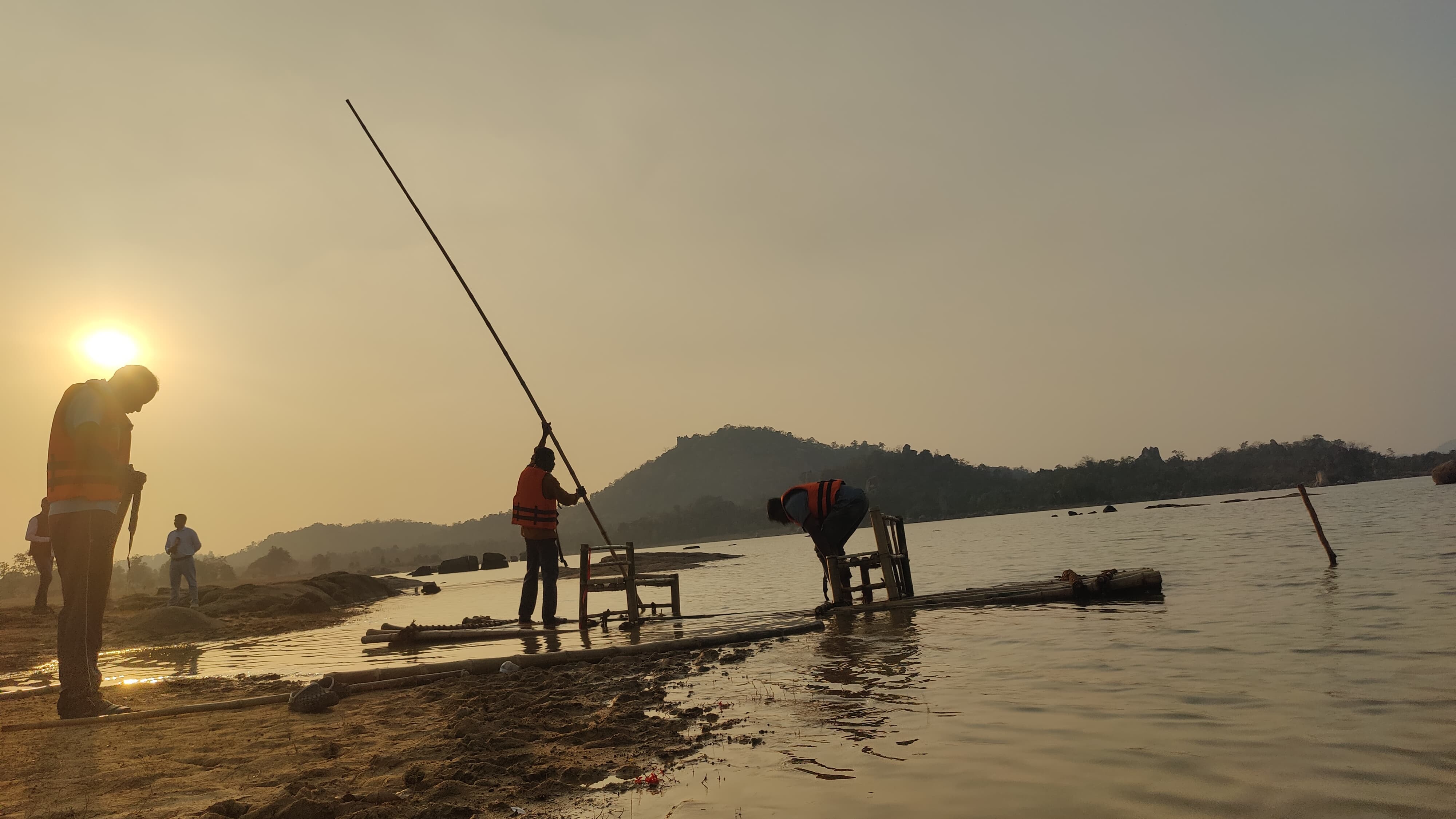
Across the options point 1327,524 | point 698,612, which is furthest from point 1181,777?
point 1327,524

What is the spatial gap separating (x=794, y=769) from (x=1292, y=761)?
2548 mm

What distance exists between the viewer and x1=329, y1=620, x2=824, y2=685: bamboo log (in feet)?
27.8

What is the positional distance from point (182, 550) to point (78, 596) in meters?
14.0

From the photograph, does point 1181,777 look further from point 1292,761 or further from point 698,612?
point 698,612

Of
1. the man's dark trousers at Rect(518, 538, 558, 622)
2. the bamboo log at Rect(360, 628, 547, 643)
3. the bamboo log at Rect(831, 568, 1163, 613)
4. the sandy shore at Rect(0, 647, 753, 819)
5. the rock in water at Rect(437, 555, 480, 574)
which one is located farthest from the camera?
the rock in water at Rect(437, 555, 480, 574)

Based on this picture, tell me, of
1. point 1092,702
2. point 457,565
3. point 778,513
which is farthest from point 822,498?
point 457,565

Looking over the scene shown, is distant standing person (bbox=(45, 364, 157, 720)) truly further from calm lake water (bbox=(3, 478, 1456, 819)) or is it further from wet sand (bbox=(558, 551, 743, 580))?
wet sand (bbox=(558, 551, 743, 580))

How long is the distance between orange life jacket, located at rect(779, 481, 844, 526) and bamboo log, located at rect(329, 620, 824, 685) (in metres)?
2.27

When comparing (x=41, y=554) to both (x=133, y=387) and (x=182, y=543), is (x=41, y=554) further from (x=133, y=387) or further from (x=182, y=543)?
(x=133, y=387)

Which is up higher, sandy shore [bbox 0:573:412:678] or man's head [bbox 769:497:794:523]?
man's head [bbox 769:497:794:523]

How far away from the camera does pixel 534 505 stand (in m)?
13.2

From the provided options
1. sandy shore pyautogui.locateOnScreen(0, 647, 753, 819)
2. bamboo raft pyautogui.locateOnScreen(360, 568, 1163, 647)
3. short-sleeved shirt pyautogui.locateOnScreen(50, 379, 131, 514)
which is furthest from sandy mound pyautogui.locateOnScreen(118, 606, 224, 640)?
short-sleeved shirt pyautogui.locateOnScreen(50, 379, 131, 514)

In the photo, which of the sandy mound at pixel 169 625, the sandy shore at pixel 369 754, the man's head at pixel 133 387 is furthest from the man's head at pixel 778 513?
the sandy mound at pixel 169 625

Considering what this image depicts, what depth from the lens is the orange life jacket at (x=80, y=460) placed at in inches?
267
